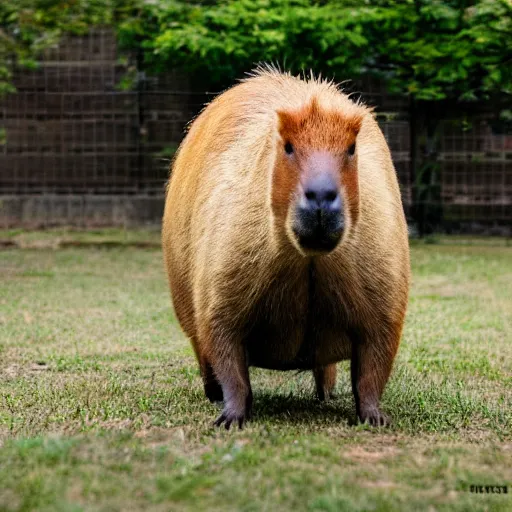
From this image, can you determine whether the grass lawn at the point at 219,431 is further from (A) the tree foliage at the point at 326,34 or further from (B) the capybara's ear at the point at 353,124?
(A) the tree foliage at the point at 326,34

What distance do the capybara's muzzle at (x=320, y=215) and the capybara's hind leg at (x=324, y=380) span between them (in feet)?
4.92

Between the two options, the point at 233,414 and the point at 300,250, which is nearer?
the point at 300,250

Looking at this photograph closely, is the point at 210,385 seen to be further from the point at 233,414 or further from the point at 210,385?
the point at 233,414

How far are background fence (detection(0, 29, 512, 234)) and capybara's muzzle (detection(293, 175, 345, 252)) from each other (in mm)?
12411

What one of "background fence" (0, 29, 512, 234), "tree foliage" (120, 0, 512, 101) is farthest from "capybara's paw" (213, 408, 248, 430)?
"background fence" (0, 29, 512, 234)

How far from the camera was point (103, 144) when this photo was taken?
16.8 m

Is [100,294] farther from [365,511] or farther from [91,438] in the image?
[365,511]

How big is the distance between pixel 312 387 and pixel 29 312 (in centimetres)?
350

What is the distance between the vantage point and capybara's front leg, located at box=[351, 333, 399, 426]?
14.4ft

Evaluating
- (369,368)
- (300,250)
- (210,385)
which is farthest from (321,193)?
(210,385)

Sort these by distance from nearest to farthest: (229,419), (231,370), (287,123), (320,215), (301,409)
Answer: (320,215) < (287,123) < (229,419) < (231,370) < (301,409)

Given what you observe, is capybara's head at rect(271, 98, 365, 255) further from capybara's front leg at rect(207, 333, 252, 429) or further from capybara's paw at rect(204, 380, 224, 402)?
capybara's paw at rect(204, 380, 224, 402)

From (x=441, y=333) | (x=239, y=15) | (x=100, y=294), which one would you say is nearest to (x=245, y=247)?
(x=441, y=333)

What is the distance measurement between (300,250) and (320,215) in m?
0.21
